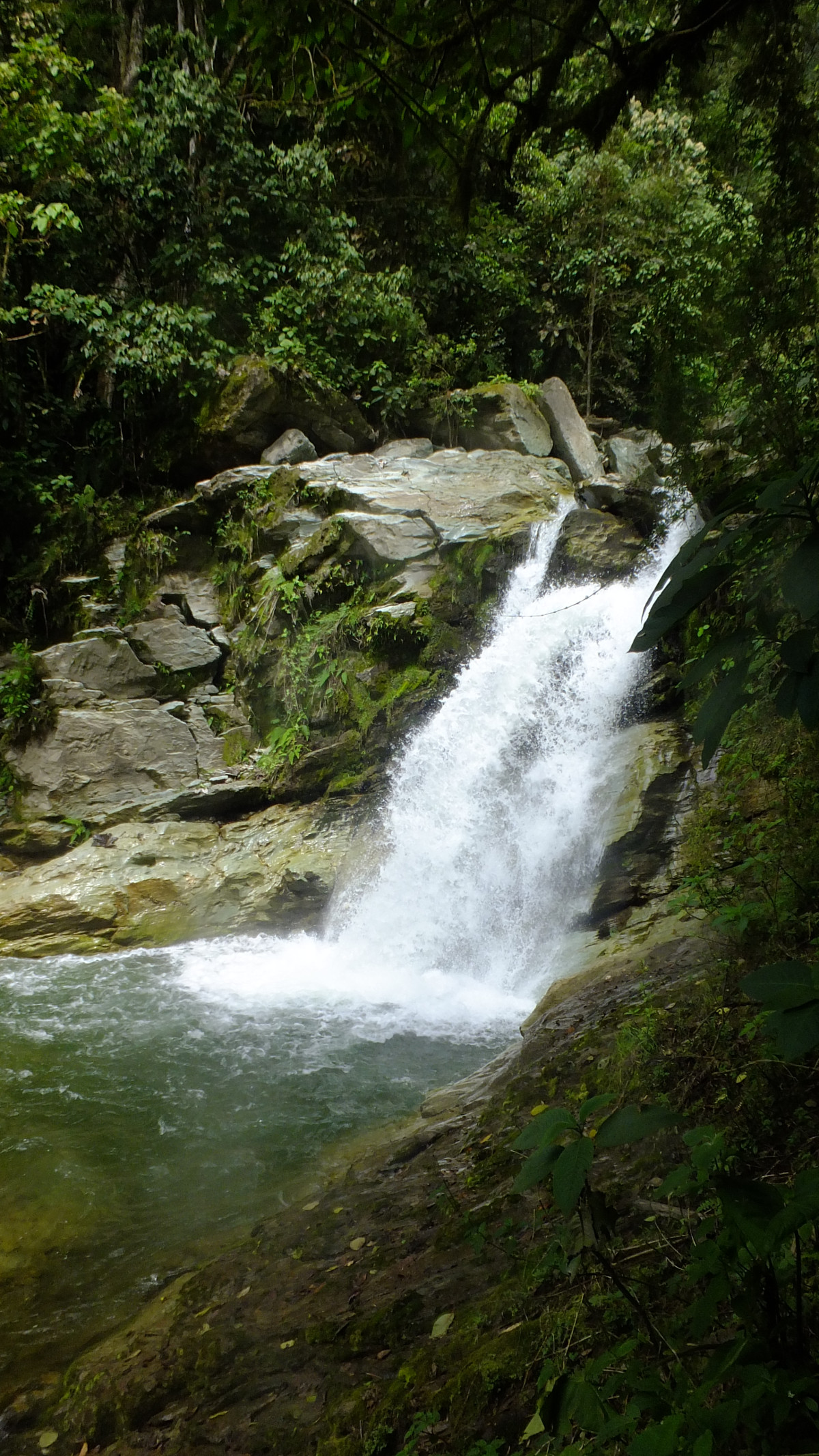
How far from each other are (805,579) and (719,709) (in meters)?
0.29

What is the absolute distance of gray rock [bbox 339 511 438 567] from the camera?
10.1 meters

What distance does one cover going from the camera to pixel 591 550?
9938 mm

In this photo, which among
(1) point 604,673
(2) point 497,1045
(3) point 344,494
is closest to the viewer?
(2) point 497,1045

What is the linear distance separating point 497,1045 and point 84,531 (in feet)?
32.2

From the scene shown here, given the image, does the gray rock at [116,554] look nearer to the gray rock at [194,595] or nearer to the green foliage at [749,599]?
the gray rock at [194,595]

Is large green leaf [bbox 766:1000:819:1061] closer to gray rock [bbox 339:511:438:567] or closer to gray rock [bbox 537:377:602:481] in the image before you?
gray rock [bbox 339:511:438:567]

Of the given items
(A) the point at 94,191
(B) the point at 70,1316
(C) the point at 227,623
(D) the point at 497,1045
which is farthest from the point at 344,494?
(B) the point at 70,1316

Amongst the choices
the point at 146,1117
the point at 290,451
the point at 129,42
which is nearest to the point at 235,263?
the point at 290,451

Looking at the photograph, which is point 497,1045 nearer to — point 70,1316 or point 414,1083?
point 414,1083

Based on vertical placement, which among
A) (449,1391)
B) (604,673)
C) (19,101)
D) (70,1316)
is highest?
(19,101)

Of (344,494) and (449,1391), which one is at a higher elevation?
(344,494)

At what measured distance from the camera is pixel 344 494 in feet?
35.6

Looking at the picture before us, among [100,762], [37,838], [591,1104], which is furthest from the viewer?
[100,762]

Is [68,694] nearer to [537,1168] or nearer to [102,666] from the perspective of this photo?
[102,666]
